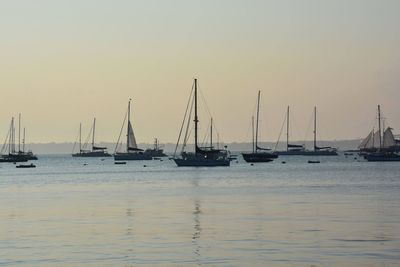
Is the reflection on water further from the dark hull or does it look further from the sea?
the dark hull

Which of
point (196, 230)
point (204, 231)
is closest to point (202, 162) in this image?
point (196, 230)

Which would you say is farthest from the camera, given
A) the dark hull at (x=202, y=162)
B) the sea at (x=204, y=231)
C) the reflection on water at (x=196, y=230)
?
the dark hull at (x=202, y=162)

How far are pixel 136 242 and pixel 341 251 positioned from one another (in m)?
9.29

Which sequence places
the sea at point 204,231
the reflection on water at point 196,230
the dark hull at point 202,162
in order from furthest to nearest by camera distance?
the dark hull at point 202,162, the reflection on water at point 196,230, the sea at point 204,231

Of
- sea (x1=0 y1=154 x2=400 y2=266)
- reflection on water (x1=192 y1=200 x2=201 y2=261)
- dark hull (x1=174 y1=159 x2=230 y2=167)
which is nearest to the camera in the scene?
sea (x1=0 y1=154 x2=400 y2=266)

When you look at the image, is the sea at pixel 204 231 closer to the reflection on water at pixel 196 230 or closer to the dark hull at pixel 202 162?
the reflection on water at pixel 196 230

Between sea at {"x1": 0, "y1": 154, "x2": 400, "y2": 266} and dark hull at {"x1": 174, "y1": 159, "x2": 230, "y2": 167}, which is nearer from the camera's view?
sea at {"x1": 0, "y1": 154, "x2": 400, "y2": 266}

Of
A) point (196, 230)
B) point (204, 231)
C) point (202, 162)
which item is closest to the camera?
point (204, 231)

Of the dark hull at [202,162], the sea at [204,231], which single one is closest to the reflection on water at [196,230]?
the sea at [204,231]

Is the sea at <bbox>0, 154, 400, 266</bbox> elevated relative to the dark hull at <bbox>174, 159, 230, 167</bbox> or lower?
lower

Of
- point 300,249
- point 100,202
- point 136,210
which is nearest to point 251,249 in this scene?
point 300,249

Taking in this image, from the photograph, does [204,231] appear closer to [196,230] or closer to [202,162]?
[196,230]

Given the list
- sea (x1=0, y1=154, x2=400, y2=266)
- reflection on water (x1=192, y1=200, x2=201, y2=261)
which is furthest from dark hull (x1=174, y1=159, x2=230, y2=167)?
reflection on water (x1=192, y1=200, x2=201, y2=261)

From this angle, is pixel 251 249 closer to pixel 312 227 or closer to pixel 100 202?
A: pixel 312 227
